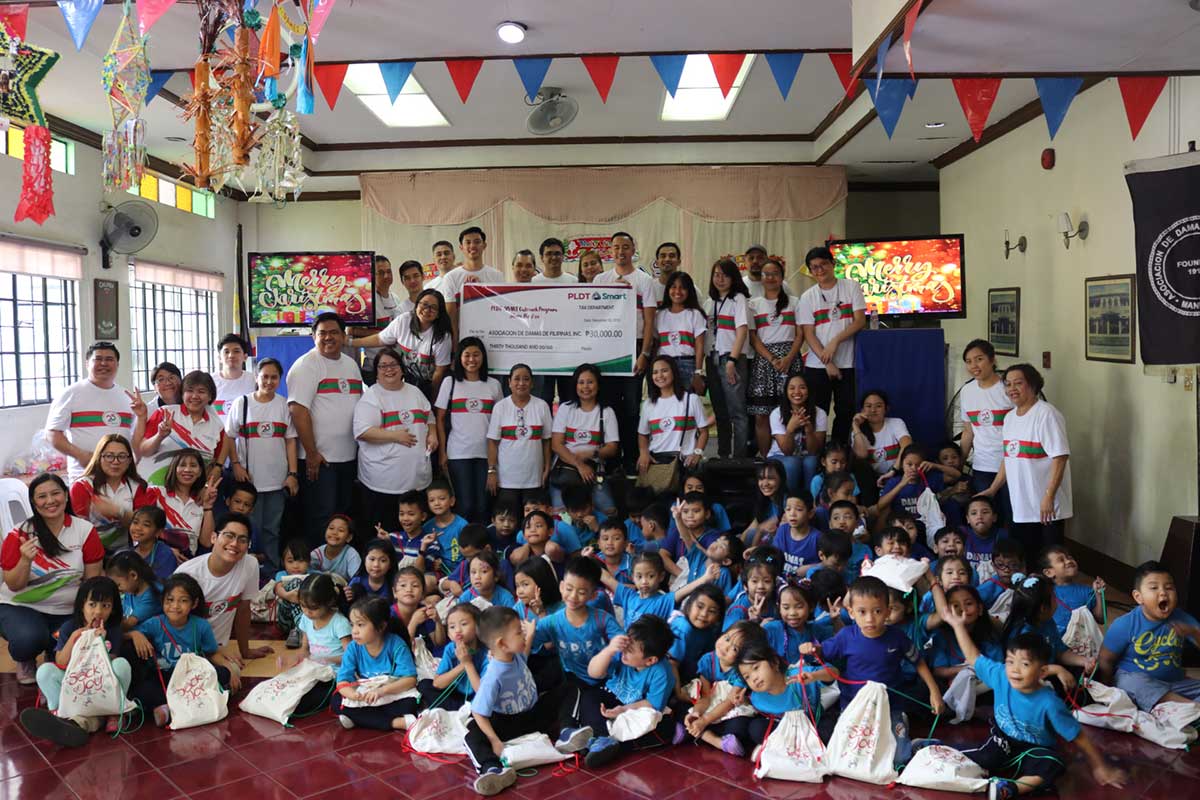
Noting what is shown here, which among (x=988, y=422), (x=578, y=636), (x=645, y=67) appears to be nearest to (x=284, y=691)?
(x=578, y=636)

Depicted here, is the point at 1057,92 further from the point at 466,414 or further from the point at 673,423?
the point at 466,414

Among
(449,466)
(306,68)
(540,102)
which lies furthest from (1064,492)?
(540,102)

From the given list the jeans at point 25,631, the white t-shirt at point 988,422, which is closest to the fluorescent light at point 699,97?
the white t-shirt at point 988,422

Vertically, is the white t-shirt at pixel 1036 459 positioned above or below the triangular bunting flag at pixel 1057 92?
below

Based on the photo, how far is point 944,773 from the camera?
3.00 metres

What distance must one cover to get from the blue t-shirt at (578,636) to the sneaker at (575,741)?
0.28 metres

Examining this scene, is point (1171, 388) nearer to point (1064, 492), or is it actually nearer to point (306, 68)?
point (1064, 492)

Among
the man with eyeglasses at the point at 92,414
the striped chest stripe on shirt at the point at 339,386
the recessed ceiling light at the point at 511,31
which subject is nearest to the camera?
the recessed ceiling light at the point at 511,31

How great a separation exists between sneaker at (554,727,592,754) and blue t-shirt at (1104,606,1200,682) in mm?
2152

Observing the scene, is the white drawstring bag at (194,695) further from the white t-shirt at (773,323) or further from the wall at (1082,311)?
the wall at (1082,311)

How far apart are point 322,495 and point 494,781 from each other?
242 cm

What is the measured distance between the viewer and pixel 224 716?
3.65 metres

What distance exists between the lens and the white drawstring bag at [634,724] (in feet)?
10.9

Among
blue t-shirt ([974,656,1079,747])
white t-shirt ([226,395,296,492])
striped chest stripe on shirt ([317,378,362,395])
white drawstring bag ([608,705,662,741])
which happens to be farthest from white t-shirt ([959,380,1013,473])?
white t-shirt ([226,395,296,492])
